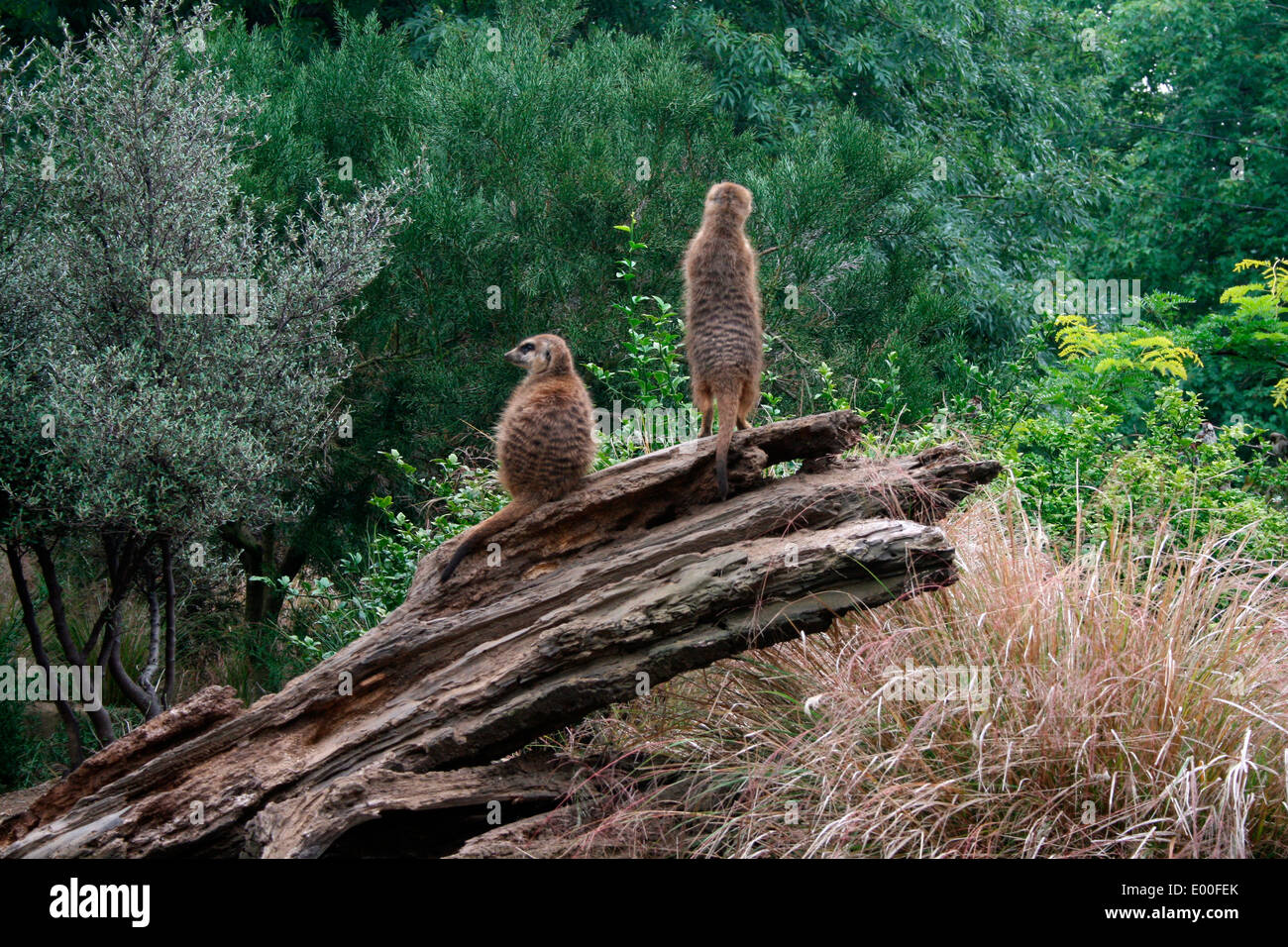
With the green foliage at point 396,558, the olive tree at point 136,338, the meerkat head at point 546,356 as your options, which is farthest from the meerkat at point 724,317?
the olive tree at point 136,338

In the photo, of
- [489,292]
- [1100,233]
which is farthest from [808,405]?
[1100,233]

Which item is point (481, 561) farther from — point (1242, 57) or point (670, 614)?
point (1242, 57)

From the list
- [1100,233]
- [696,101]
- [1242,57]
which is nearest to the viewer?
[696,101]

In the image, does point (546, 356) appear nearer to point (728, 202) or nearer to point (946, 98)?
point (728, 202)

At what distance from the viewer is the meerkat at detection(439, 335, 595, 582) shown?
4.84 m

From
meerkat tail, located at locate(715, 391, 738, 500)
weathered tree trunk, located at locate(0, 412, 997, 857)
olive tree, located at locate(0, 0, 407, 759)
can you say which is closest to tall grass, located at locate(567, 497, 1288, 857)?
weathered tree trunk, located at locate(0, 412, 997, 857)

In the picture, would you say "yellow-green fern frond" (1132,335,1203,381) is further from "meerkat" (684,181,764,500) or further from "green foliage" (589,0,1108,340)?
"meerkat" (684,181,764,500)

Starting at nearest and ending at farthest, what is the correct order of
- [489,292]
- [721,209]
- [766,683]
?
[766,683]
[721,209]
[489,292]

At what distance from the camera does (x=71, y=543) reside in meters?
6.71

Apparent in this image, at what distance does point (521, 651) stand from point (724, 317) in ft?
6.37

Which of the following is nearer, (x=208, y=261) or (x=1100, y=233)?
(x=208, y=261)

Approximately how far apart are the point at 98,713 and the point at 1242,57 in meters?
19.3

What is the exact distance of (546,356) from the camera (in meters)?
5.32

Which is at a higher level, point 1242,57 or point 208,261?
point 1242,57
